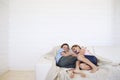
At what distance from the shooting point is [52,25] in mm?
4160

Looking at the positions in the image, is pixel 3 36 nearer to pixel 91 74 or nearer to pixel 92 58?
pixel 92 58

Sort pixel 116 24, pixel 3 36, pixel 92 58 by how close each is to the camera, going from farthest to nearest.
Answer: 1. pixel 116 24
2. pixel 3 36
3. pixel 92 58

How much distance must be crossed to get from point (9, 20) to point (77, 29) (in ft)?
5.70

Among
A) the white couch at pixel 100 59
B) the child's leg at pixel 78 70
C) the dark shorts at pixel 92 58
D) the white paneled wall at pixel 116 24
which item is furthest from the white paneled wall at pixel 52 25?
the child's leg at pixel 78 70

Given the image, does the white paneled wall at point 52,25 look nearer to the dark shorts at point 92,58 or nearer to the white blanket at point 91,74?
the dark shorts at point 92,58

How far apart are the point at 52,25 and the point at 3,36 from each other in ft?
3.97

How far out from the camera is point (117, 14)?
4.02 metres

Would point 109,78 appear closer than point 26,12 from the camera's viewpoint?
Yes

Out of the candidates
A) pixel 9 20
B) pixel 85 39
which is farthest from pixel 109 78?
pixel 9 20

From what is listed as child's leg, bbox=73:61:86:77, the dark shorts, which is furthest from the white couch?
child's leg, bbox=73:61:86:77

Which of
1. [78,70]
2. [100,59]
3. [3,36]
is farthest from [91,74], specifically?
[3,36]

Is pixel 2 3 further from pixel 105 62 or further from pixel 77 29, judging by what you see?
pixel 105 62

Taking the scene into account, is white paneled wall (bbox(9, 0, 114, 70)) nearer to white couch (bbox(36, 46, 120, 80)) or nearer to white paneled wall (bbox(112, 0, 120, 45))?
white paneled wall (bbox(112, 0, 120, 45))

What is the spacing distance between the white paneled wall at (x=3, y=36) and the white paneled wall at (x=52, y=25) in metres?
0.19
